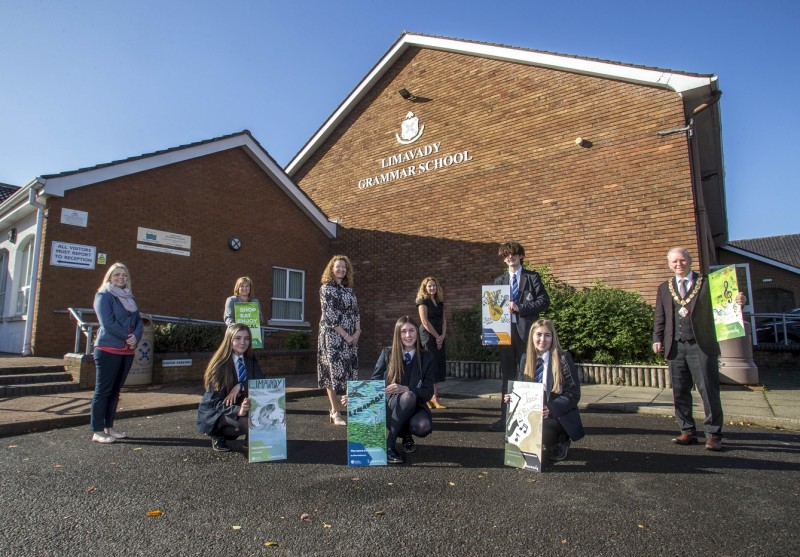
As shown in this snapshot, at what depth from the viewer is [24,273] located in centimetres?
1100

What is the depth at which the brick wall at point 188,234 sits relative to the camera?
9734 mm

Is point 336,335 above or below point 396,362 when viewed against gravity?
above

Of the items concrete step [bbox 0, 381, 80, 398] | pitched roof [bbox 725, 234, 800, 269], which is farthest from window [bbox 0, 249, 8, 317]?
pitched roof [bbox 725, 234, 800, 269]

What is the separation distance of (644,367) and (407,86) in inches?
425

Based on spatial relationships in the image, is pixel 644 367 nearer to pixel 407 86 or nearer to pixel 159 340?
pixel 159 340

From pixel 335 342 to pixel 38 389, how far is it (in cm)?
513

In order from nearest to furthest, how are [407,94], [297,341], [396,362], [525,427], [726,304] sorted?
[525,427], [396,362], [726,304], [297,341], [407,94]

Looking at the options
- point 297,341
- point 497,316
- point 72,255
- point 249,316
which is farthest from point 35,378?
point 497,316

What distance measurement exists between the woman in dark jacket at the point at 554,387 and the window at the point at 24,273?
1097 centimetres

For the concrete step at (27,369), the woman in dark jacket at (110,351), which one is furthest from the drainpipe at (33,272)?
the woman in dark jacket at (110,351)

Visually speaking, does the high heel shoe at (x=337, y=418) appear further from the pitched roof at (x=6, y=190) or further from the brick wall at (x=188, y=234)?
the pitched roof at (x=6, y=190)

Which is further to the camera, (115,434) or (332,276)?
(332,276)

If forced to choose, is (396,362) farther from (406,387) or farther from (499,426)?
(499,426)

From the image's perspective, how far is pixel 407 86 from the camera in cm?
1509
